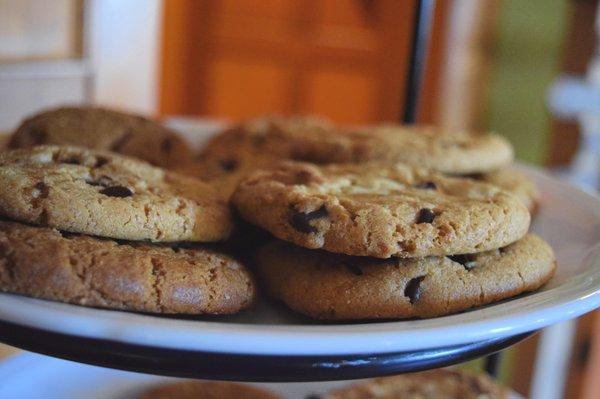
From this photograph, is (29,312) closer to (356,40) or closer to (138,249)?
(138,249)

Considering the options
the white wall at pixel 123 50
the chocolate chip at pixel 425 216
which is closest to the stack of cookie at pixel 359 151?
the chocolate chip at pixel 425 216

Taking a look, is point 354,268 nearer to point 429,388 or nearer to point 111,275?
point 111,275

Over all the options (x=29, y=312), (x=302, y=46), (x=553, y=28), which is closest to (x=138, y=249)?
(x=29, y=312)

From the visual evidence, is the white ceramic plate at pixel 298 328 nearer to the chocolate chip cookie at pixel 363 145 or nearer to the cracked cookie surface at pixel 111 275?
the cracked cookie surface at pixel 111 275

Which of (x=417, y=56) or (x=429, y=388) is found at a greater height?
(x=417, y=56)

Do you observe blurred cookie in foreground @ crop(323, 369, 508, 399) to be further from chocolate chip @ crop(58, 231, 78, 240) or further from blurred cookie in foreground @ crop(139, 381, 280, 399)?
chocolate chip @ crop(58, 231, 78, 240)

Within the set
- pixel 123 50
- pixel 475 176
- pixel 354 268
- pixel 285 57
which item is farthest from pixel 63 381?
pixel 285 57

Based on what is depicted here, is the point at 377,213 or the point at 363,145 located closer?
the point at 377,213
